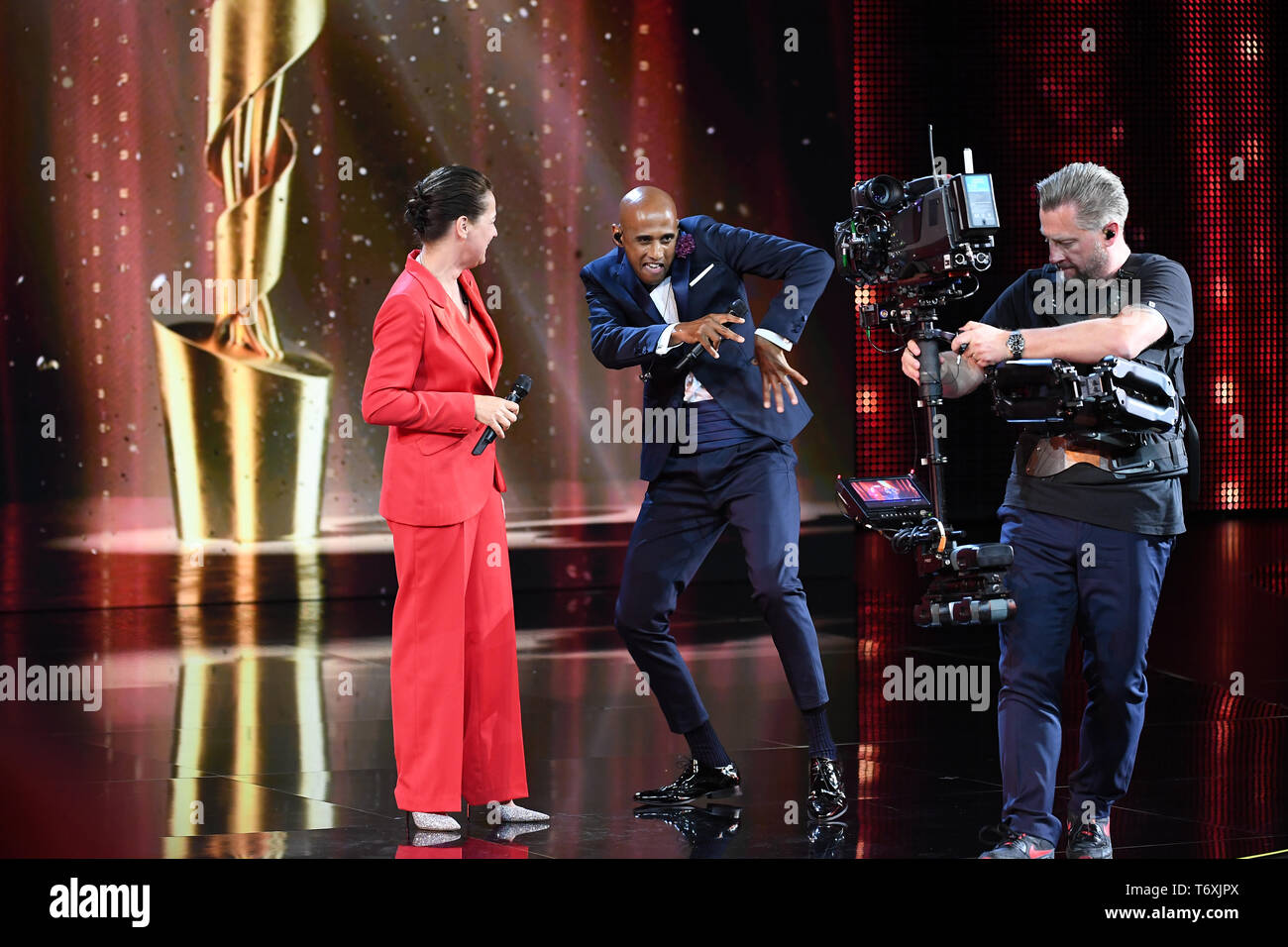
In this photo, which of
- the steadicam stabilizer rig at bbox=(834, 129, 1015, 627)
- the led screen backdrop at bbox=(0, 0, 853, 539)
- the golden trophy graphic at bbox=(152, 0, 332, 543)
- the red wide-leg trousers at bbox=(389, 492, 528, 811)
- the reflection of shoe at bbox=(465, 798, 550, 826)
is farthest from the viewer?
the golden trophy graphic at bbox=(152, 0, 332, 543)

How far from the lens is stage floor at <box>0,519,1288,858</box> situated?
13.5 ft

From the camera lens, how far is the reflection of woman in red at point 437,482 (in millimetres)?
3982

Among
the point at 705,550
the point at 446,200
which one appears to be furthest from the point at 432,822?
the point at 446,200

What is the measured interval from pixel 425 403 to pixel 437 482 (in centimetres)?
20

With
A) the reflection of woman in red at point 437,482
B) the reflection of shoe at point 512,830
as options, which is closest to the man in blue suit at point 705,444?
the reflection of shoe at point 512,830

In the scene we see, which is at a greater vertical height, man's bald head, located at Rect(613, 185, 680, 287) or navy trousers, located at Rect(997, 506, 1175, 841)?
man's bald head, located at Rect(613, 185, 680, 287)

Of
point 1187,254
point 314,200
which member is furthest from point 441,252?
point 1187,254

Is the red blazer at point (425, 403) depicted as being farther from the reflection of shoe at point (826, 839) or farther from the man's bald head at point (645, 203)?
the reflection of shoe at point (826, 839)

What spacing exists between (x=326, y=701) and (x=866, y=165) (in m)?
6.57

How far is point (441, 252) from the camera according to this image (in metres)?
4.11

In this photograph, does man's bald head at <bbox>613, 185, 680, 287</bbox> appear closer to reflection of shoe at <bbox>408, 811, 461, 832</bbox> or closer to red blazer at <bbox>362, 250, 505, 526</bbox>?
red blazer at <bbox>362, 250, 505, 526</bbox>

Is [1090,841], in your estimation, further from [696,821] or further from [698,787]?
[698,787]

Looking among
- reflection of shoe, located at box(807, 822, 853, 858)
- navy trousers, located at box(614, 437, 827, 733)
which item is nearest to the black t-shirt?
navy trousers, located at box(614, 437, 827, 733)

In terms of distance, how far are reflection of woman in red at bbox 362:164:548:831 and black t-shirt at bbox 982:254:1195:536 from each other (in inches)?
50.2
